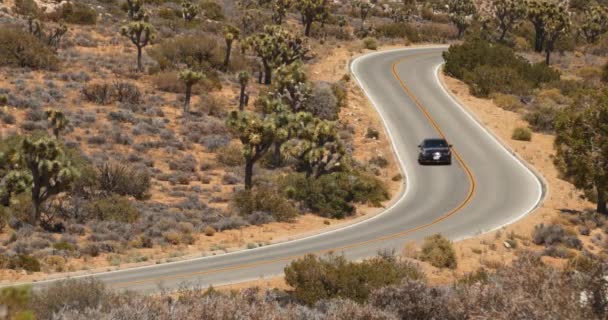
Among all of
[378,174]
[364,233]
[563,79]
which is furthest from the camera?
[563,79]

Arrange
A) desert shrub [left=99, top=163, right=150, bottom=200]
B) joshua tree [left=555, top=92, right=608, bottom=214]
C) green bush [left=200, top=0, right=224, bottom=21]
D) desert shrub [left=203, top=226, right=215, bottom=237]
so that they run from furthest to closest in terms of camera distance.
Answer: green bush [left=200, top=0, right=224, bottom=21], desert shrub [left=99, top=163, right=150, bottom=200], joshua tree [left=555, top=92, right=608, bottom=214], desert shrub [left=203, top=226, right=215, bottom=237]

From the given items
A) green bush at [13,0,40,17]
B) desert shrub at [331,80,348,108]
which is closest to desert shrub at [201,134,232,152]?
desert shrub at [331,80,348,108]

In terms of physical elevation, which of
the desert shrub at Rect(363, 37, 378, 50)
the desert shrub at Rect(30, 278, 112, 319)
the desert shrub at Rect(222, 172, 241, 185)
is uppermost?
the desert shrub at Rect(30, 278, 112, 319)

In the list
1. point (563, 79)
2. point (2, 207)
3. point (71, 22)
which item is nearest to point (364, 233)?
point (2, 207)

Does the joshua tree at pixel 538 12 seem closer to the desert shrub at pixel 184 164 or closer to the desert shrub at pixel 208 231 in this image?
the desert shrub at pixel 184 164

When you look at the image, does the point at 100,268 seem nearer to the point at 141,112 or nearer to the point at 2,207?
the point at 2,207

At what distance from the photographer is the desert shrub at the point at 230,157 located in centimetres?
4278

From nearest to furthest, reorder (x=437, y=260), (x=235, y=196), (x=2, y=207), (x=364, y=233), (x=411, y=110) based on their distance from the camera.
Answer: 1. (x=437, y=260)
2. (x=2, y=207)
3. (x=364, y=233)
4. (x=235, y=196)
5. (x=411, y=110)

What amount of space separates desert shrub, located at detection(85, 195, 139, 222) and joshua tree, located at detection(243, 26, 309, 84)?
29521 millimetres

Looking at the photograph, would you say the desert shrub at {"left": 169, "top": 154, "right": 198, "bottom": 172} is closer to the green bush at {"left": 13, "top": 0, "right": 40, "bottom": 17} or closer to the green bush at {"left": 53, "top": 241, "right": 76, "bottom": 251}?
the green bush at {"left": 53, "top": 241, "right": 76, "bottom": 251}

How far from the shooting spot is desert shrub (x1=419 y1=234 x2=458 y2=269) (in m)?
27.0

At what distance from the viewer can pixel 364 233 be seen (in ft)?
105

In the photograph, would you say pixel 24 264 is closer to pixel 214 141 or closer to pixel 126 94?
pixel 214 141

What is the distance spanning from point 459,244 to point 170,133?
22402mm
